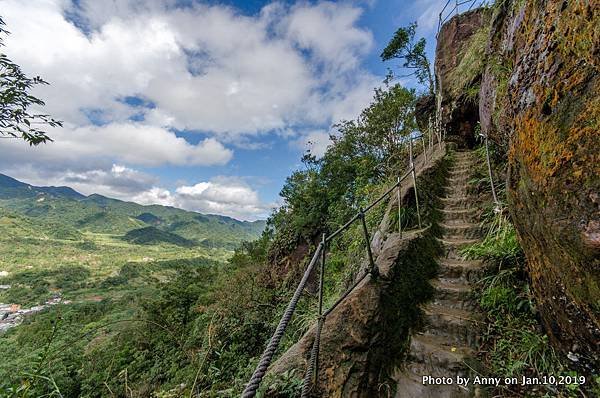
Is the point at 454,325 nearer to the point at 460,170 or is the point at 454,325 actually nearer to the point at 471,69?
the point at 460,170

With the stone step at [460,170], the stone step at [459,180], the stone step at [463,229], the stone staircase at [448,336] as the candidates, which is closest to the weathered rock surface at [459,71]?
the stone step at [460,170]

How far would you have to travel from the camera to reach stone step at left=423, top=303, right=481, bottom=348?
244 centimetres

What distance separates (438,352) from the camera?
7.59 ft

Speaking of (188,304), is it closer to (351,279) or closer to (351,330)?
(351,279)

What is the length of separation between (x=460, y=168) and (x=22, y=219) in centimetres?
16435

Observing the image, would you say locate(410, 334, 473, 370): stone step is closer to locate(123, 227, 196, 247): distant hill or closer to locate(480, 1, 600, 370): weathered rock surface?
locate(480, 1, 600, 370): weathered rock surface

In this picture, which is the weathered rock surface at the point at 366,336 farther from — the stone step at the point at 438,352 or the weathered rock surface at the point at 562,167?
the weathered rock surface at the point at 562,167

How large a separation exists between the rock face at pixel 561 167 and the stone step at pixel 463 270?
0.91 meters

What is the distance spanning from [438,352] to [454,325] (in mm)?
389

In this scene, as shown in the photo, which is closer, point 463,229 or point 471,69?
point 463,229

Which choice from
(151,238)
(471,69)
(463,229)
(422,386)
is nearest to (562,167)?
(422,386)

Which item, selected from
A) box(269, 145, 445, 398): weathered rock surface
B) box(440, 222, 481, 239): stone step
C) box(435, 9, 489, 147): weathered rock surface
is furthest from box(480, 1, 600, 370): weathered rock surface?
box(435, 9, 489, 147): weathered rock surface

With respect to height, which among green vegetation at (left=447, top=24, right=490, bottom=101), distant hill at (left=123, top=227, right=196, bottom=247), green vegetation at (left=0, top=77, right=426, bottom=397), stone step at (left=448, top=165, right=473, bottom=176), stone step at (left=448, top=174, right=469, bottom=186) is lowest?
distant hill at (left=123, top=227, right=196, bottom=247)

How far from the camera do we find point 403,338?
8.15 ft
